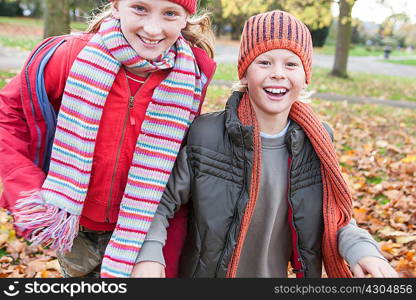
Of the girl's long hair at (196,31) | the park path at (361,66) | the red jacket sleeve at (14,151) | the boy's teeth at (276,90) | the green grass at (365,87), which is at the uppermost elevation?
A: the girl's long hair at (196,31)

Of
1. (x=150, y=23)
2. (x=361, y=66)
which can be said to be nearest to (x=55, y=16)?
(x=150, y=23)

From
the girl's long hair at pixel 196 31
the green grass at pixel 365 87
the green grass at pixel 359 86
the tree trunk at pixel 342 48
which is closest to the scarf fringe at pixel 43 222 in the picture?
the girl's long hair at pixel 196 31

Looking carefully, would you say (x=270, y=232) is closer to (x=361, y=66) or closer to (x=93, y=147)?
(x=93, y=147)

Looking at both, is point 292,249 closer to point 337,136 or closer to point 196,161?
point 196,161

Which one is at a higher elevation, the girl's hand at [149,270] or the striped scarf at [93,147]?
the striped scarf at [93,147]

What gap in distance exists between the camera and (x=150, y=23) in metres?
2.06

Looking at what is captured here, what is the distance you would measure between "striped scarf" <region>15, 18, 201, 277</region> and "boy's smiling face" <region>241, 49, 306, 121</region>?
1.12 feet

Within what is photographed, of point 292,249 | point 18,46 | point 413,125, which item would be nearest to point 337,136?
point 413,125

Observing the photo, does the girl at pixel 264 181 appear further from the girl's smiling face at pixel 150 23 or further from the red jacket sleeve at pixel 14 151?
the red jacket sleeve at pixel 14 151

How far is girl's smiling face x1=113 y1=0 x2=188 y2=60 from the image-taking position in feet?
6.76

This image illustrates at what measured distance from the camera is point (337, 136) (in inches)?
274

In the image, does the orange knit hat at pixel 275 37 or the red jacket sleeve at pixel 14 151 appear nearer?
the red jacket sleeve at pixel 14 151

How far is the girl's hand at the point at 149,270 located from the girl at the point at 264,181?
99mm

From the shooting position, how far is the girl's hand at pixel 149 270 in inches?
80.0
